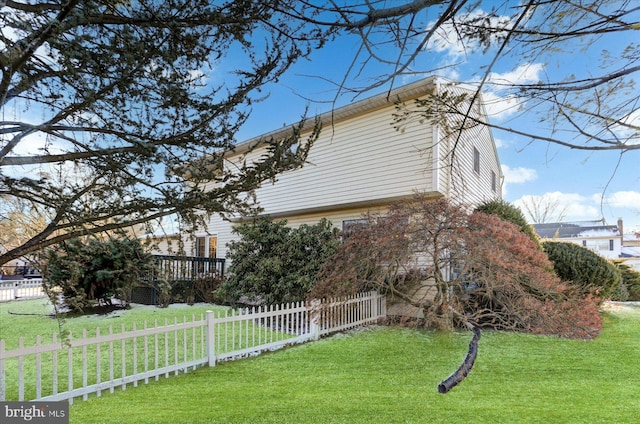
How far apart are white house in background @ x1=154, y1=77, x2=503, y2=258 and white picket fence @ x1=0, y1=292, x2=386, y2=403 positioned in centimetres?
255

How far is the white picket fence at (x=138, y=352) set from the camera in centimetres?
375

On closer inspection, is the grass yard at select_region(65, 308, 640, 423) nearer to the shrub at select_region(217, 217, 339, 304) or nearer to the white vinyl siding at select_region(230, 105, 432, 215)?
the shrub at select_region(217, 217, 339, 304)

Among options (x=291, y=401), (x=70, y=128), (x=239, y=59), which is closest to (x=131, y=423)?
(x=291, y=401)

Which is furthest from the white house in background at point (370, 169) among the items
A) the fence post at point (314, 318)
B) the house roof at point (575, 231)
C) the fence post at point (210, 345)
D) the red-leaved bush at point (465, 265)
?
the house roof at point (575, 231)

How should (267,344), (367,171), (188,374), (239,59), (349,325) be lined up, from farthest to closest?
(367,171) → (349,325) → (267,344) → (188,374) → (239,59)

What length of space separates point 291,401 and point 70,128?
133 inches

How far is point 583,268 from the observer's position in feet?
29.9

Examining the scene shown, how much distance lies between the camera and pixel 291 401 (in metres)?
3.79

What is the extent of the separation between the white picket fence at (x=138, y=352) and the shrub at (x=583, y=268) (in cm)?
503

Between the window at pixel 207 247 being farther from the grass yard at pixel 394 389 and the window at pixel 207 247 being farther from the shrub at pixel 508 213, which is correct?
the shrub at pixel 508 213

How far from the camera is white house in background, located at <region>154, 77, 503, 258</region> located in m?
8.73

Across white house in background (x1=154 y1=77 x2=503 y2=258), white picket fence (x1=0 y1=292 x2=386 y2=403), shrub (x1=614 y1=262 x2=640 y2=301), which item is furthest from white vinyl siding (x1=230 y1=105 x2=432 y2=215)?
shrub (x1=614 y1=262 x2=640 y2=301)

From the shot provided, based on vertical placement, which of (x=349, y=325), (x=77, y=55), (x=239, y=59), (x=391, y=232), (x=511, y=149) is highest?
(x=239, y=59)

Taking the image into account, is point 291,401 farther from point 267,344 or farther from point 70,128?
point 70,128
